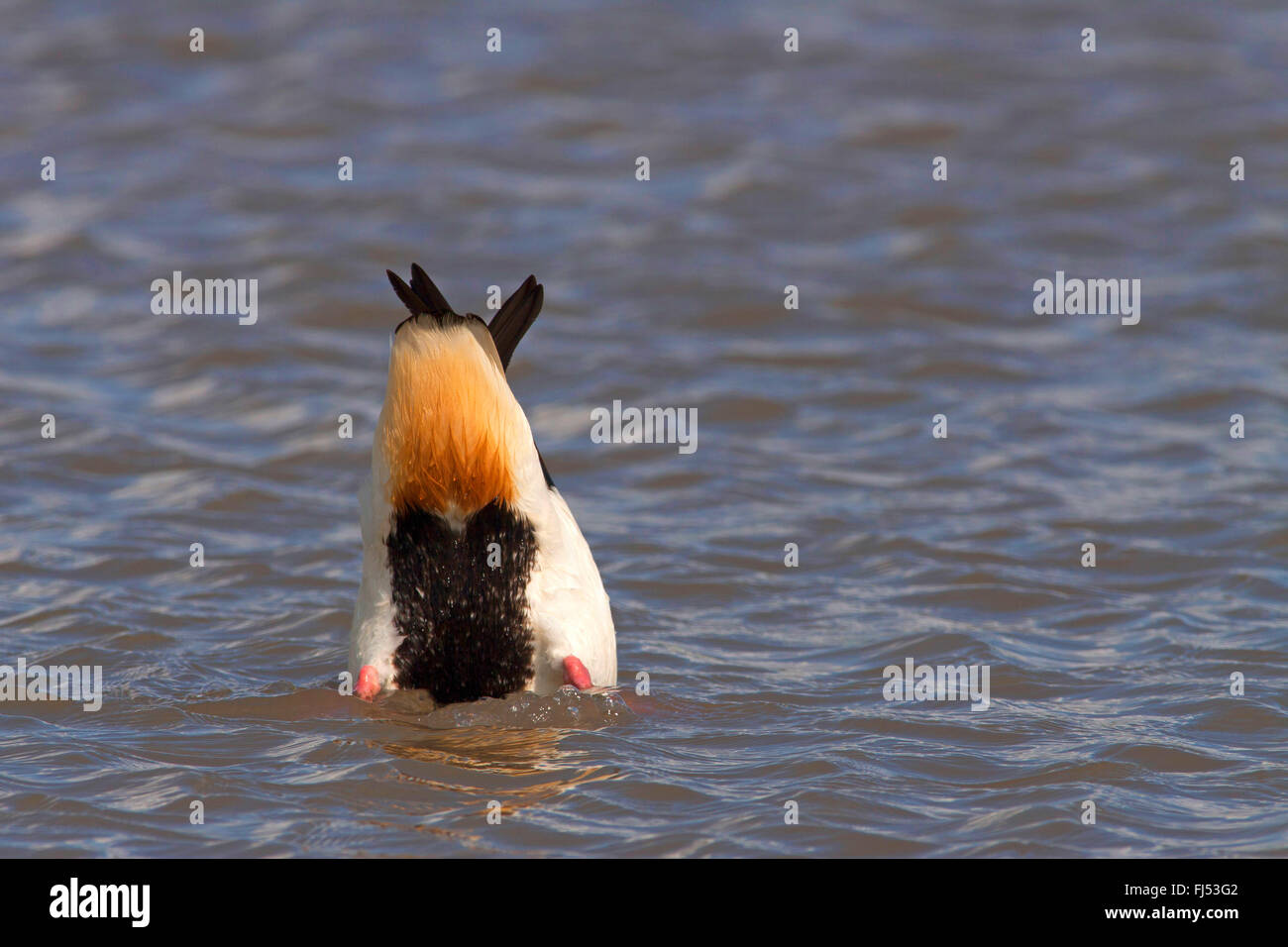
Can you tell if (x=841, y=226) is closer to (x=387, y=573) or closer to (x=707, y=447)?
(x=707, y=447)

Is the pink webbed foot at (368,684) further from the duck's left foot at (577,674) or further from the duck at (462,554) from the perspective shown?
the duck's left foot at (577,674)

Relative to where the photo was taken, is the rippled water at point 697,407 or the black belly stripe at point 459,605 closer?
the rippled water at point 697,407

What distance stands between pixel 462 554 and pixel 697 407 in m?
4.21

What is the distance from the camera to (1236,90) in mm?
13398

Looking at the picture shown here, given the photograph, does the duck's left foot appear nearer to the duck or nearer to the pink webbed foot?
the duck

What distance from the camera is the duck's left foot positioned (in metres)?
5.89

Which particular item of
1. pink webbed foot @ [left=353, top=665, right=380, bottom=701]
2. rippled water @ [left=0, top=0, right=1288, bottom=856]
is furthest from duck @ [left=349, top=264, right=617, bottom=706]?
rippled water @ [left=0, top=0, right=1288, bottom=856]

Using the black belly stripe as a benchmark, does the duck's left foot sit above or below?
below

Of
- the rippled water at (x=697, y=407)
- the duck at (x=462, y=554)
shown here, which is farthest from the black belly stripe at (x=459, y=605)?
the rippled water at (x=697, y=407)

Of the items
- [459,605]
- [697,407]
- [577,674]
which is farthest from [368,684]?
[697,407]

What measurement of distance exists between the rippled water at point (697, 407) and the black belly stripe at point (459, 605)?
12 centimetres

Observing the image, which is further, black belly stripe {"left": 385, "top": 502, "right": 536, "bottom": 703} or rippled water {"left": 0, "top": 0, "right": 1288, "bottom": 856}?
black belly stripe {"left": 385, "top": 502, "right": 536, "bottom": 703}

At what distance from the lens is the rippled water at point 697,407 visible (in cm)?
555

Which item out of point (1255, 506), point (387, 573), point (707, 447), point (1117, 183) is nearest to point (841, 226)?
point (1117, 183)
